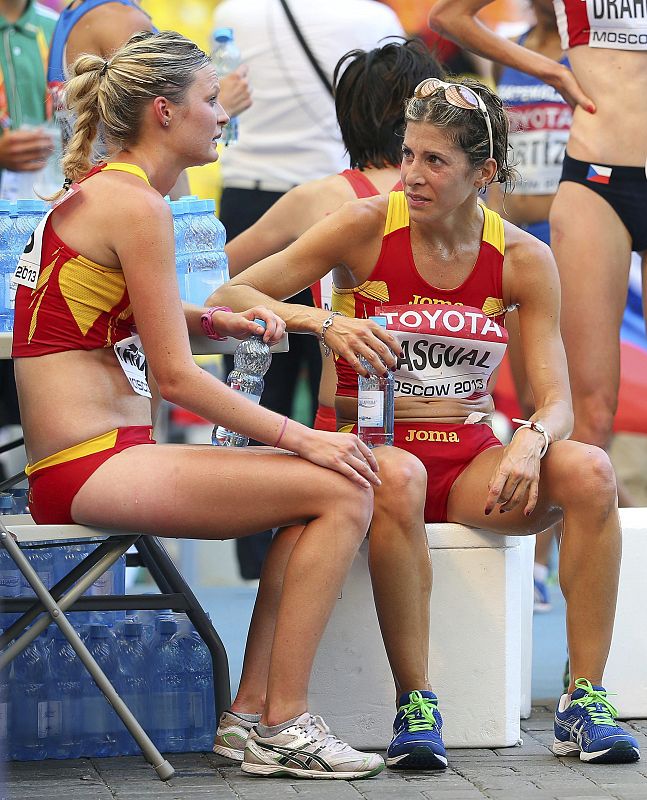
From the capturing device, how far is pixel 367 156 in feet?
15.0

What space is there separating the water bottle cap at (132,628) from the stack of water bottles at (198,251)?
33.7 inches

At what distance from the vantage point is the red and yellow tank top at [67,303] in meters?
3.32

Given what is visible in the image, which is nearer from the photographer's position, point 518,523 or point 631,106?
point 518,523

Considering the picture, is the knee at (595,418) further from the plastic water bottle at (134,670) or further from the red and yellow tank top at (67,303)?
the red and yellow tank top at (67,303)

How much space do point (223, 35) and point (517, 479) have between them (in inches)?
101

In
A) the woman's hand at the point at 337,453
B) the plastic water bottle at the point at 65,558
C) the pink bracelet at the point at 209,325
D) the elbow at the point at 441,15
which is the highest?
the elbow at the point at 441,15

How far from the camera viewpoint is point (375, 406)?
3639 mm

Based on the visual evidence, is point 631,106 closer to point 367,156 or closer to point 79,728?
point 367,156

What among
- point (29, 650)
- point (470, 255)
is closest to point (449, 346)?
point (470, 255)

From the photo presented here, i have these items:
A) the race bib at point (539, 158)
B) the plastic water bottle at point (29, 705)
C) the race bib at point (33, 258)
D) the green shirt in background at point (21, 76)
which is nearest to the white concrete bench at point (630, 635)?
the plastic water bottle at point (29, 705)

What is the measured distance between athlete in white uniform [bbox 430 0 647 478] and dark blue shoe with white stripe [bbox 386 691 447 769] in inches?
55.0

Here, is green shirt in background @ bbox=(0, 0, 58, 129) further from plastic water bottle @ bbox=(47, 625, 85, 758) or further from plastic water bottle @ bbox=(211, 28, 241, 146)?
plastic water bottle @ bbox=(47, 625, 85, 758)

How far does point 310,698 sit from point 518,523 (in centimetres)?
64

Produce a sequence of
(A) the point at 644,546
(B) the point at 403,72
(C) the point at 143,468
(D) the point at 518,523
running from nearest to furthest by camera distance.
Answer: (C) the point at 143,468, (D) the point at 518,523, (A) the point at 644,546, (B) the point at 403,72
